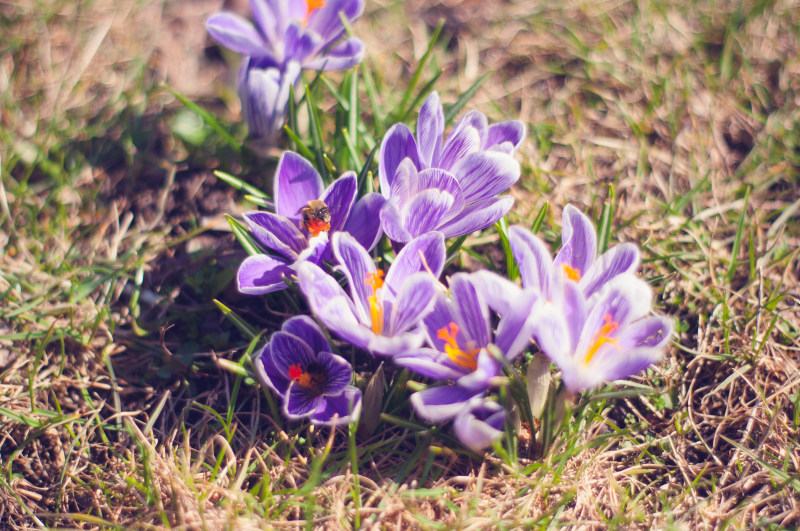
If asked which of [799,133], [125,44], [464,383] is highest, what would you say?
[125,44]

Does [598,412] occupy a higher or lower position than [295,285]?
lower

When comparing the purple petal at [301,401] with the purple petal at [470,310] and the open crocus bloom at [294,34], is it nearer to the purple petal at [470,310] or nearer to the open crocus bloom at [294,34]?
the purple petal at [470,310]

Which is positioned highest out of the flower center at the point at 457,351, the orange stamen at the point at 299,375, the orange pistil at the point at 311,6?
the orange pistil at the point at 311,6

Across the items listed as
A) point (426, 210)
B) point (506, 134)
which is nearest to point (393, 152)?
point (426, 210)

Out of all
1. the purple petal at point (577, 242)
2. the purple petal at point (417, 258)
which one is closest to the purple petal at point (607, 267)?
the purple petal at point (577, 242)

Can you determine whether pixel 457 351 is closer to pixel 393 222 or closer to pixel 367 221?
pixel 393 222

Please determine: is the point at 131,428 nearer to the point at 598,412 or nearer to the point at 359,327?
the point at 359,327

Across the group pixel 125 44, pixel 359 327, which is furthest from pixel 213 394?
pixel 125 44
